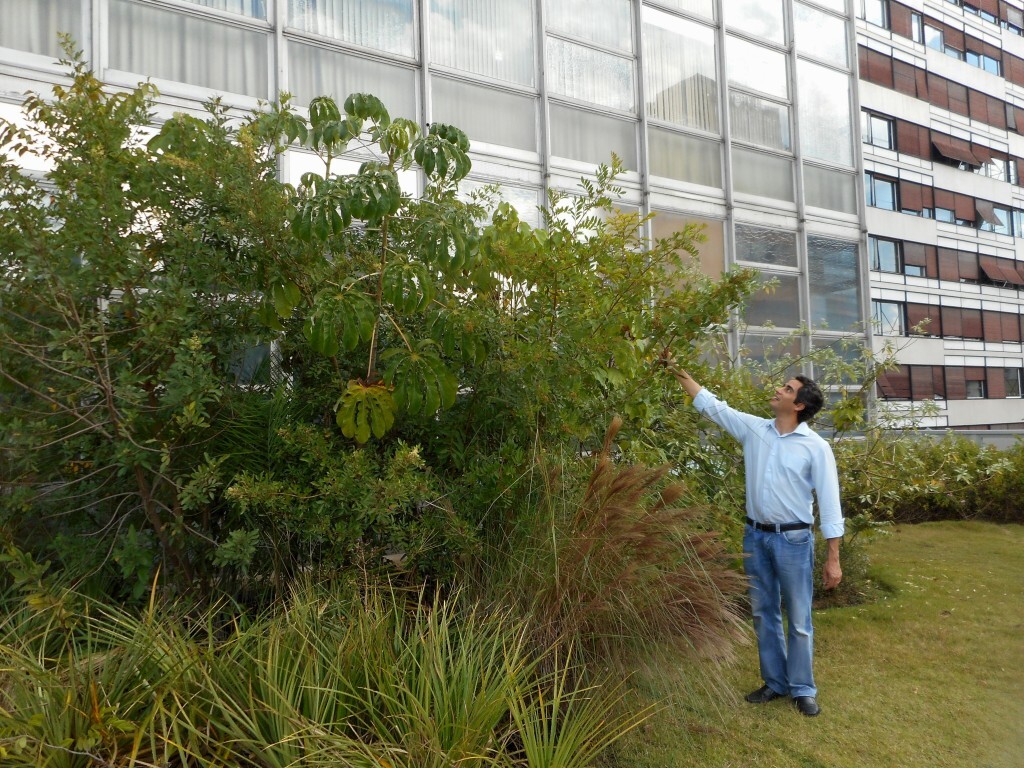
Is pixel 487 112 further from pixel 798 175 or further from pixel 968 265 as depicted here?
pixel 968 265

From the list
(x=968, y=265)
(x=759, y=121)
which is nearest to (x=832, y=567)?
(x=759, y=121)

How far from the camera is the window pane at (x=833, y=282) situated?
15.2 metres

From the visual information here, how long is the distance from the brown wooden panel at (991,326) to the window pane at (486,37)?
25.4m

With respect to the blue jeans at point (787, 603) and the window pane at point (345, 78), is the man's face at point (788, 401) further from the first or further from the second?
the window pane at point (345, 78)

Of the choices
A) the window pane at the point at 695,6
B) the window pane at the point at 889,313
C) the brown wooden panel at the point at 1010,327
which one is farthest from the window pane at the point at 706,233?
the brown wooden panel at the point at 1010,327

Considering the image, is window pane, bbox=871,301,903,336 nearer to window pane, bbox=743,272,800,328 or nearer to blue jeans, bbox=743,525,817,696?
window pane, bbox=743,272,800,328

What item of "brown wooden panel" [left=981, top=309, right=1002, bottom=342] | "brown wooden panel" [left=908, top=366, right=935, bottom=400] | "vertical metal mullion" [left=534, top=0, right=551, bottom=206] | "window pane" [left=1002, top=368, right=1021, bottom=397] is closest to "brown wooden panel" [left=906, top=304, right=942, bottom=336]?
"brown wooden panel" [left=908, top=366, right=935, bottom=400]

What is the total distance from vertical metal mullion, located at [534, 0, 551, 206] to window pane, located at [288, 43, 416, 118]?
6.14ft

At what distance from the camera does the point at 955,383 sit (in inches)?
1163

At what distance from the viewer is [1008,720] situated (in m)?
5.50

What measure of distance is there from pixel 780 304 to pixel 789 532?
953 cm

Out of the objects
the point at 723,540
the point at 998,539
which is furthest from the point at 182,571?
the point at 998,539

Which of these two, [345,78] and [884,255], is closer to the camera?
[345,78]

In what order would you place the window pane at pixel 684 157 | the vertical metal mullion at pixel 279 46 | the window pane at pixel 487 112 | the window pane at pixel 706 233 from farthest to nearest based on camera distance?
the window pane at pixel 684 157, the window pane at pixel 706 233, the window pane at pixel 487 112, the vertical metal mullion at pixel 279 46
